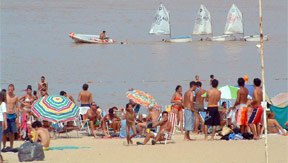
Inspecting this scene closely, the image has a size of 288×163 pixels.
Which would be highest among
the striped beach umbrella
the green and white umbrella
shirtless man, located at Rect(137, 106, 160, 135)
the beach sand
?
the green and white umbrella

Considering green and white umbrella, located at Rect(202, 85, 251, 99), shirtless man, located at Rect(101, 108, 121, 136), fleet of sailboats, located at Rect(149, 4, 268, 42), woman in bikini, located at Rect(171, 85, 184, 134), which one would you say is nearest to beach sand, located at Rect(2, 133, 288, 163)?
shirtless man, located at Rect(101, 108, 121, 136)

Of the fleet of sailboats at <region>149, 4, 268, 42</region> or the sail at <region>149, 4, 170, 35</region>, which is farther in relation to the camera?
the fleet of sailboats at <region>149, 4, 268, 42</region>

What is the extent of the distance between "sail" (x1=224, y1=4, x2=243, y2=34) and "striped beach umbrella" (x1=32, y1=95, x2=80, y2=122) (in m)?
36.1

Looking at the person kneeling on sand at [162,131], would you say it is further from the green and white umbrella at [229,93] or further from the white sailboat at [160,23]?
the white sailboat at [160,23]

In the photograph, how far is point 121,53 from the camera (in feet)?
120

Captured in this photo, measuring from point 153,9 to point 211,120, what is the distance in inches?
2267

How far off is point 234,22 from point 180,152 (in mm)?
38129

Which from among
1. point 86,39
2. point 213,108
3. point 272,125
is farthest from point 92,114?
point 86,39

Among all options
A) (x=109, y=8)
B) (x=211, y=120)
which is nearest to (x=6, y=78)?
(x=211, y=120)

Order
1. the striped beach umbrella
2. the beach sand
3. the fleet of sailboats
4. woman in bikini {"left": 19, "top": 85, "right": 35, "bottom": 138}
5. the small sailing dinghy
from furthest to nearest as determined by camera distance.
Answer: the fleet of sailboats
the small sailing dinghy
woman in bikini {"left": 19, "top": 85, "right": 35, "bottom": 138}
the striped beach umbrella
the beach sand

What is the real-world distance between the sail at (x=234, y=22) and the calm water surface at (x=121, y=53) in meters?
2.00

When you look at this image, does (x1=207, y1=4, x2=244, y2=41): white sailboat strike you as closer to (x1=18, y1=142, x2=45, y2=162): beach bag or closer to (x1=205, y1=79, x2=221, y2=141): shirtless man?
(x1=205, y1=79, x2=221, y2=141): shirtless man

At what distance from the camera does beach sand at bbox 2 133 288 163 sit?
897cm

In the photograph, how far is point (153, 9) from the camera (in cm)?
6781
